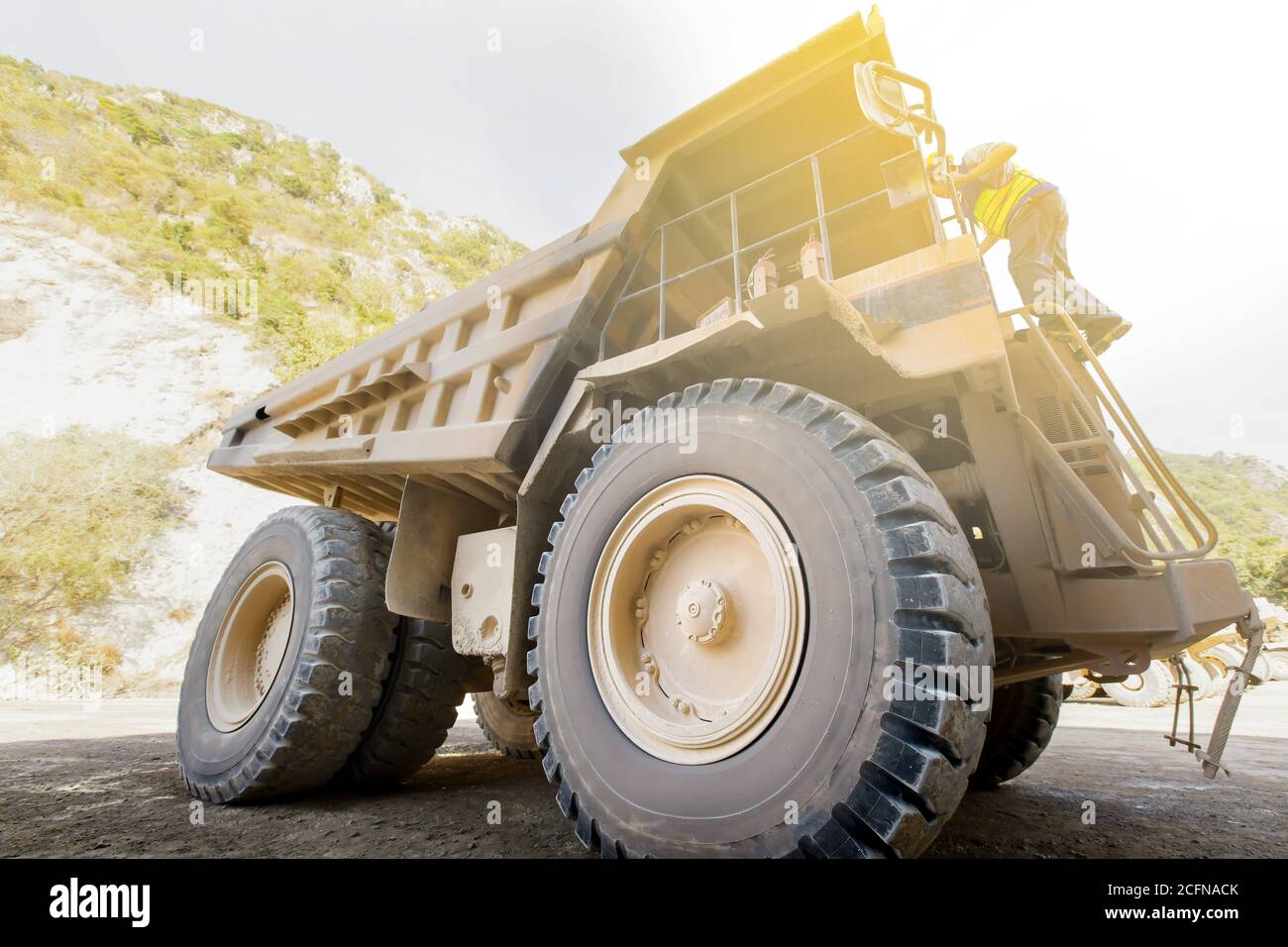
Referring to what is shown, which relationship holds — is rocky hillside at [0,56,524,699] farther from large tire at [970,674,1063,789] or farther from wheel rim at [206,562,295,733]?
large tire at [970,674,1063,789]

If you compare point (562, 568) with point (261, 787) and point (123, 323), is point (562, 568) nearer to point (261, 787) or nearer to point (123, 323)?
point (261, 787)

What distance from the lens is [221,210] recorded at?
89.7 feet

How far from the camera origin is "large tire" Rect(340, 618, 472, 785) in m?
3.48

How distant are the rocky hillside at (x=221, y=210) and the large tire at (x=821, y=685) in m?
24.4

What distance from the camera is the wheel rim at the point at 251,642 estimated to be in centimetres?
368

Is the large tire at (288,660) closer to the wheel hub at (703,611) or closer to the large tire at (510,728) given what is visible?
the large tire at (510,728)

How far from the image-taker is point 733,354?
245 cm

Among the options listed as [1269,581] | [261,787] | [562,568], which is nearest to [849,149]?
[562,568]

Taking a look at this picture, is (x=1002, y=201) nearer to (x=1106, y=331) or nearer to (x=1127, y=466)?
(x=1106, y=331)

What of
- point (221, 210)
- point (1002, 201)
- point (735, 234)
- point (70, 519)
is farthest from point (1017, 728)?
point (221, 210)

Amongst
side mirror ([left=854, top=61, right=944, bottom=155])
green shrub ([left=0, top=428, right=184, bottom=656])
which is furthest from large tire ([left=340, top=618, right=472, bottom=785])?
green shrub ([left=0, top=428, right=184, bottom=656])

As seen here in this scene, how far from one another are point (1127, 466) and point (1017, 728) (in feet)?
6.73

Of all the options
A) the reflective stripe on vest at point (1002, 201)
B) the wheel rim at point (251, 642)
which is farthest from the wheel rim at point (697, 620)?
the wheel rim at point (251, 642)
